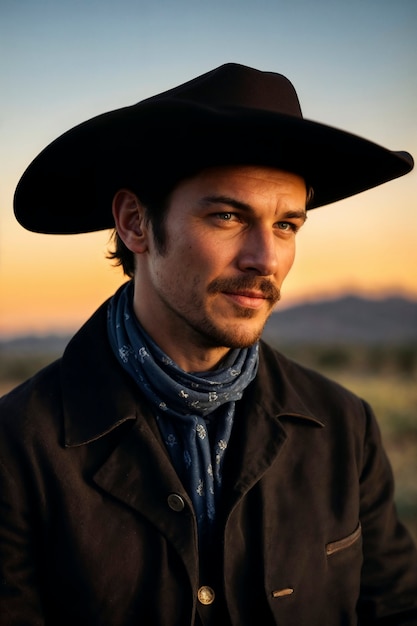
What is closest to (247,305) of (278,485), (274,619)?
(278,485)

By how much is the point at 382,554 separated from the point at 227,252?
1.48 meters

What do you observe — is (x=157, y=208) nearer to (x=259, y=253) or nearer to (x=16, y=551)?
(x=259, y=253)

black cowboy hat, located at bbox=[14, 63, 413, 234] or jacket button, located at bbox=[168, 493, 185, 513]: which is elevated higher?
black cowboy hat, located at bbox=[14, 63, 413, 234]

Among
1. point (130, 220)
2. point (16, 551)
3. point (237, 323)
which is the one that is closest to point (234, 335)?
point (237, 323)

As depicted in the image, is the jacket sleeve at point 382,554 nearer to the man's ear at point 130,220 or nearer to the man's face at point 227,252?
the man's face at point 227,252

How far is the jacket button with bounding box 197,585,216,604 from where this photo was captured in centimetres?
277

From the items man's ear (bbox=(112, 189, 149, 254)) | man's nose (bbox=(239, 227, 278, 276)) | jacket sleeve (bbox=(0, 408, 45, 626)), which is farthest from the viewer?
man's ear (bbox=(112, 189, 149, 254))

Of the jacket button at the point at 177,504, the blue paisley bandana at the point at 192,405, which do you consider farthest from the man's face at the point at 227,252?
the jacket button at the point at 177,504

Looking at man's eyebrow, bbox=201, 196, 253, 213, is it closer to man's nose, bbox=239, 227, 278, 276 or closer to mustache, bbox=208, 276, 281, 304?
man's nose, bbox=239, 227, 278, 276

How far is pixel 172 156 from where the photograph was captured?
9.80 ft

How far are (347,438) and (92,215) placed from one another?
1480 mm

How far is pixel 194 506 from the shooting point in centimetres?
288

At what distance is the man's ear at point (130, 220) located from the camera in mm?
3232

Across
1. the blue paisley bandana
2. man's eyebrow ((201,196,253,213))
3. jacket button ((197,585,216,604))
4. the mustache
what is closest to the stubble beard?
the mustache
